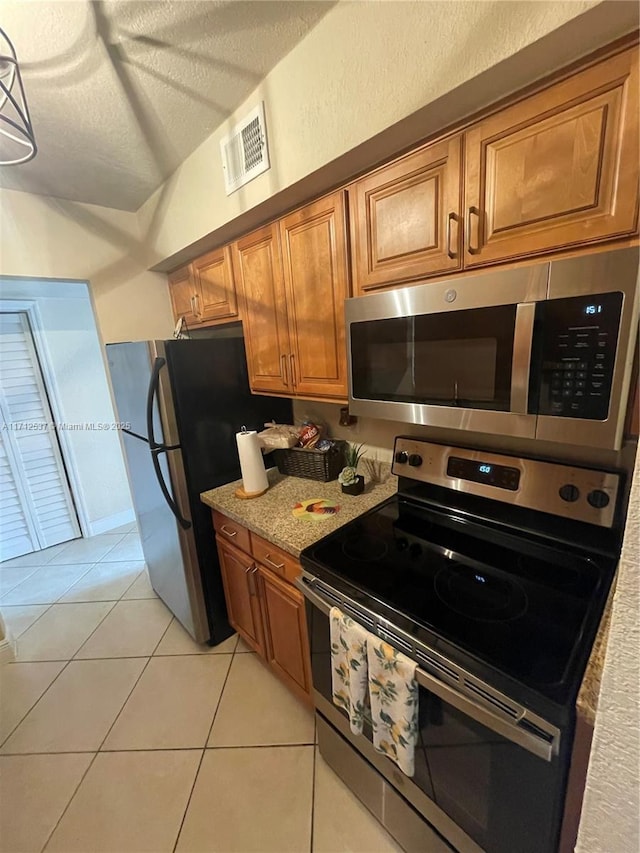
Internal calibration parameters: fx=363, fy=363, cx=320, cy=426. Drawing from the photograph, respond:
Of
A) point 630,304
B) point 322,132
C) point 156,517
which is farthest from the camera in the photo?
point 156,517

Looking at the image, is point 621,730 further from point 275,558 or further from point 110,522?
point 110,522

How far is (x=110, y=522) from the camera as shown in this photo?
369cm

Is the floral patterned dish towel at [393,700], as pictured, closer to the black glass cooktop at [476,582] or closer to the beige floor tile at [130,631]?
the black glass cooktop at [476,582]

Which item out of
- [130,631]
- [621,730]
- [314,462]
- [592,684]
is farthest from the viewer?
[130,631]

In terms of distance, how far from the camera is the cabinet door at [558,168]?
2.41 ft

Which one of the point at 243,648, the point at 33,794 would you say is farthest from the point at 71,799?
the point at 243,648

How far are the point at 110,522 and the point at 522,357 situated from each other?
4.00 m

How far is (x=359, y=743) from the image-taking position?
1201 millimetres

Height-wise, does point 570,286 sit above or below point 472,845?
above

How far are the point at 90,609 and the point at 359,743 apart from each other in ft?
7.00

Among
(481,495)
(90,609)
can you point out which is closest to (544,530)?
(481,495)

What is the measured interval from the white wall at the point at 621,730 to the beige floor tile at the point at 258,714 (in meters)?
1.34

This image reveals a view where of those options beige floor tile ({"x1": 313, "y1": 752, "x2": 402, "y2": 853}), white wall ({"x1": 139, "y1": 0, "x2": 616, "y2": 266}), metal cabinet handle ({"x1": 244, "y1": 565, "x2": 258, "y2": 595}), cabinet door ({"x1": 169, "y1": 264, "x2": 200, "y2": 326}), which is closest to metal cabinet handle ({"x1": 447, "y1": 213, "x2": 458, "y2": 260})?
white wall ({"x1": 139, "y1": 0, "x2": 616, "y2": 266})

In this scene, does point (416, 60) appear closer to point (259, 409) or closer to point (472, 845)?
point (259, 409)
